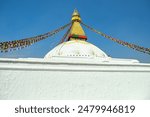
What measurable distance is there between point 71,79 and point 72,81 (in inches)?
3.3

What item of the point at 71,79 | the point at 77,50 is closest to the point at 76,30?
the point at 77,50

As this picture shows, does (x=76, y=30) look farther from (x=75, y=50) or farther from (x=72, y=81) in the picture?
(x=72, y=81)

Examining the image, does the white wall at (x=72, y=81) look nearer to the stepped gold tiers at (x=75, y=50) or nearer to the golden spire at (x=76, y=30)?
the stepped gold tiers at (x=75, y=50)

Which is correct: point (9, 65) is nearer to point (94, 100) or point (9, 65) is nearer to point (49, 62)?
point (49, 62)

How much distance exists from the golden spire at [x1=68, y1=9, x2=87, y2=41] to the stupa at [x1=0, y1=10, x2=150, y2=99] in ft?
20.9

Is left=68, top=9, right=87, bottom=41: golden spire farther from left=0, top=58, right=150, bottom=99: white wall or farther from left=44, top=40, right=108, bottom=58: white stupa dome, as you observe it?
left=0, top=58, right=150, bottom=99: white wall

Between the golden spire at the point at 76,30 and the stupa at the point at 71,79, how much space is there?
251 inches

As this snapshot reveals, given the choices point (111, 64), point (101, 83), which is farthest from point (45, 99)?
point (111, 64)

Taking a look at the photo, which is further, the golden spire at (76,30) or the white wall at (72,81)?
the golden spire at (76,30)

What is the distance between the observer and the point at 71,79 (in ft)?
31.0

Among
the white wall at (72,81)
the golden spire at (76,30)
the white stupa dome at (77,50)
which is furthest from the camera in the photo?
the golden spire at (76,30)

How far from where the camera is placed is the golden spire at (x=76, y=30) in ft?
52.6

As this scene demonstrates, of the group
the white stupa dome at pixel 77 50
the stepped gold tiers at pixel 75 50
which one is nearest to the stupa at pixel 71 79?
the stepped gold tiers at pixel 75 50

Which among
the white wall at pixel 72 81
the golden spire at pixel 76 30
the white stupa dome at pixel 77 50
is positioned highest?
the golden spire at pixel 76 30
